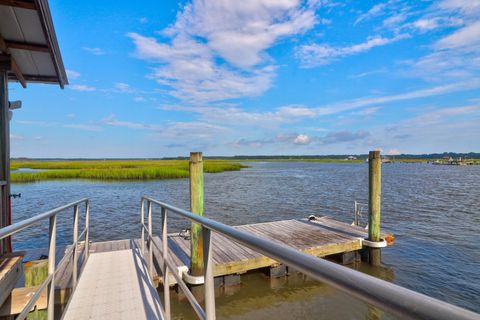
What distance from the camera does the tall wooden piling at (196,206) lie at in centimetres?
607

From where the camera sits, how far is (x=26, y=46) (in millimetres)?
4023

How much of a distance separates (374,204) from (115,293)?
6.72m

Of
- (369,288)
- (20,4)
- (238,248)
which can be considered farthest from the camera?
(238,248)

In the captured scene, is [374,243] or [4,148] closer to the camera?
[4,148]

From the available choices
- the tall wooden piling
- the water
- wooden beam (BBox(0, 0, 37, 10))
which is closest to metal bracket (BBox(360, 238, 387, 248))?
the water

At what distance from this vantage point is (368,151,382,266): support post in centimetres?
784

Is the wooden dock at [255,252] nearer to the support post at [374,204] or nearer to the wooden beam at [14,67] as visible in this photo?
the support post at [374,204]

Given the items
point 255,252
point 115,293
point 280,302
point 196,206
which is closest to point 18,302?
point 115,293

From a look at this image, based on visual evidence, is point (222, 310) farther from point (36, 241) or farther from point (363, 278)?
point (36, 241)

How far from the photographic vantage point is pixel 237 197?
20016 mm

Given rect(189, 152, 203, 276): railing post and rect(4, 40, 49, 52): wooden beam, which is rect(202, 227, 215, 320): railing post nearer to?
rect(4, 40, 49, 52): wooden beam

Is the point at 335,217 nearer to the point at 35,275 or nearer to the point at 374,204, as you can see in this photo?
the point at 374,204

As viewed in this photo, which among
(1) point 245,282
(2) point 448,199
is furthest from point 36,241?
(2) point 448,199

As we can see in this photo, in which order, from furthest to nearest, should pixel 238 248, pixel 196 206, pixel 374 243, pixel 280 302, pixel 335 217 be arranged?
pixel 335 217, pixel 374 243, pixel 238 248, pixel 280 302, pixel 196 206
